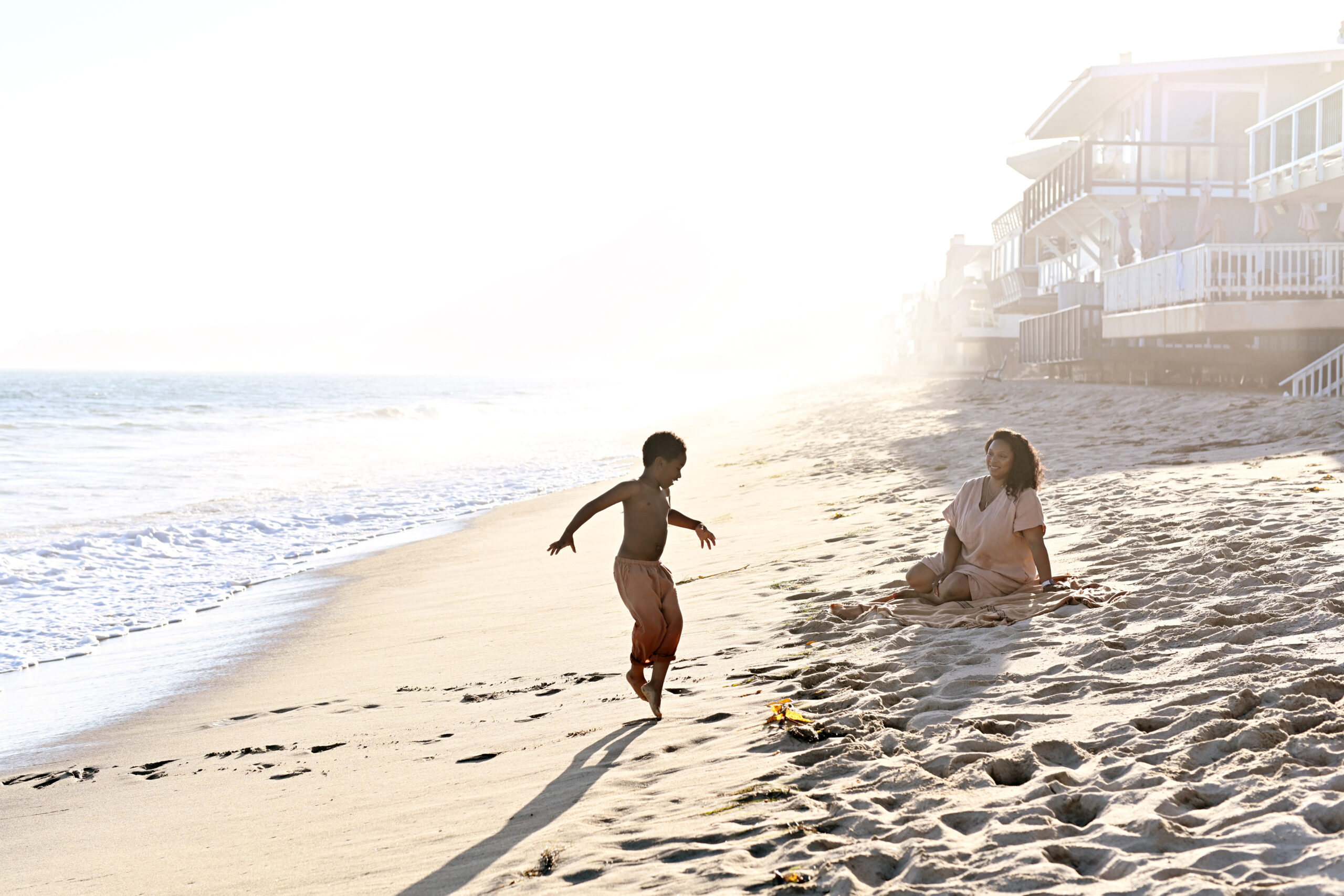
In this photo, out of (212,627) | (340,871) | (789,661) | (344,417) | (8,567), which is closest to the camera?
(340,871)

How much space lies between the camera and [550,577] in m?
8.95

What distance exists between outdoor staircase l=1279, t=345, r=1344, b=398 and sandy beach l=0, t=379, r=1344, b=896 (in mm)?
7290

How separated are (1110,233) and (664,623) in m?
27.5

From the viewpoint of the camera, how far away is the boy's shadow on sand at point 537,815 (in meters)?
3.38

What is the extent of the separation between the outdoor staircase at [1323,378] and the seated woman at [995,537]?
417 inches

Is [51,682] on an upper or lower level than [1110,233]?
lower

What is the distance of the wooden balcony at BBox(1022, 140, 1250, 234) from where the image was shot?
2536 centimetres

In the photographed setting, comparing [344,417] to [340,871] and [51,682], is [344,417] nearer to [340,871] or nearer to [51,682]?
[51,682]

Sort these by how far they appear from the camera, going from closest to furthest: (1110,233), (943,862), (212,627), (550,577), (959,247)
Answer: (943,862), (212,627), (550,577), (1110,233), (959,247)

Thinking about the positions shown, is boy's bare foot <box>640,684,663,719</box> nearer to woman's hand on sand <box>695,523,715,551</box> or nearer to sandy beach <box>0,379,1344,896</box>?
sandy beach <box>0,379,1344,896</box>

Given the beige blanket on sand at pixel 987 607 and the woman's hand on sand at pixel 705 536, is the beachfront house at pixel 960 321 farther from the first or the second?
the woman's hand on sand at pixel 705 536

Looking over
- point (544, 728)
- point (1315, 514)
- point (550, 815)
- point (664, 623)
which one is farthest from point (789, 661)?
point (1315, 514)

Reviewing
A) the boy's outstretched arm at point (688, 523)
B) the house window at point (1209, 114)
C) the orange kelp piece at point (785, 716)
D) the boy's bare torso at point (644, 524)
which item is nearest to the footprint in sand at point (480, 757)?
the boy's bare torso at point (644, 524)

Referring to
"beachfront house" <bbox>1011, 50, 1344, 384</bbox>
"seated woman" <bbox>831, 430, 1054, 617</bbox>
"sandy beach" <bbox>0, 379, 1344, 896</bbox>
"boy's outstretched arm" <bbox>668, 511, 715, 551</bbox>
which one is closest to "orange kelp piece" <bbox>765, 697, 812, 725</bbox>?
"sandy beach" <bbox>0, 379, 1344, 896</bbox>
